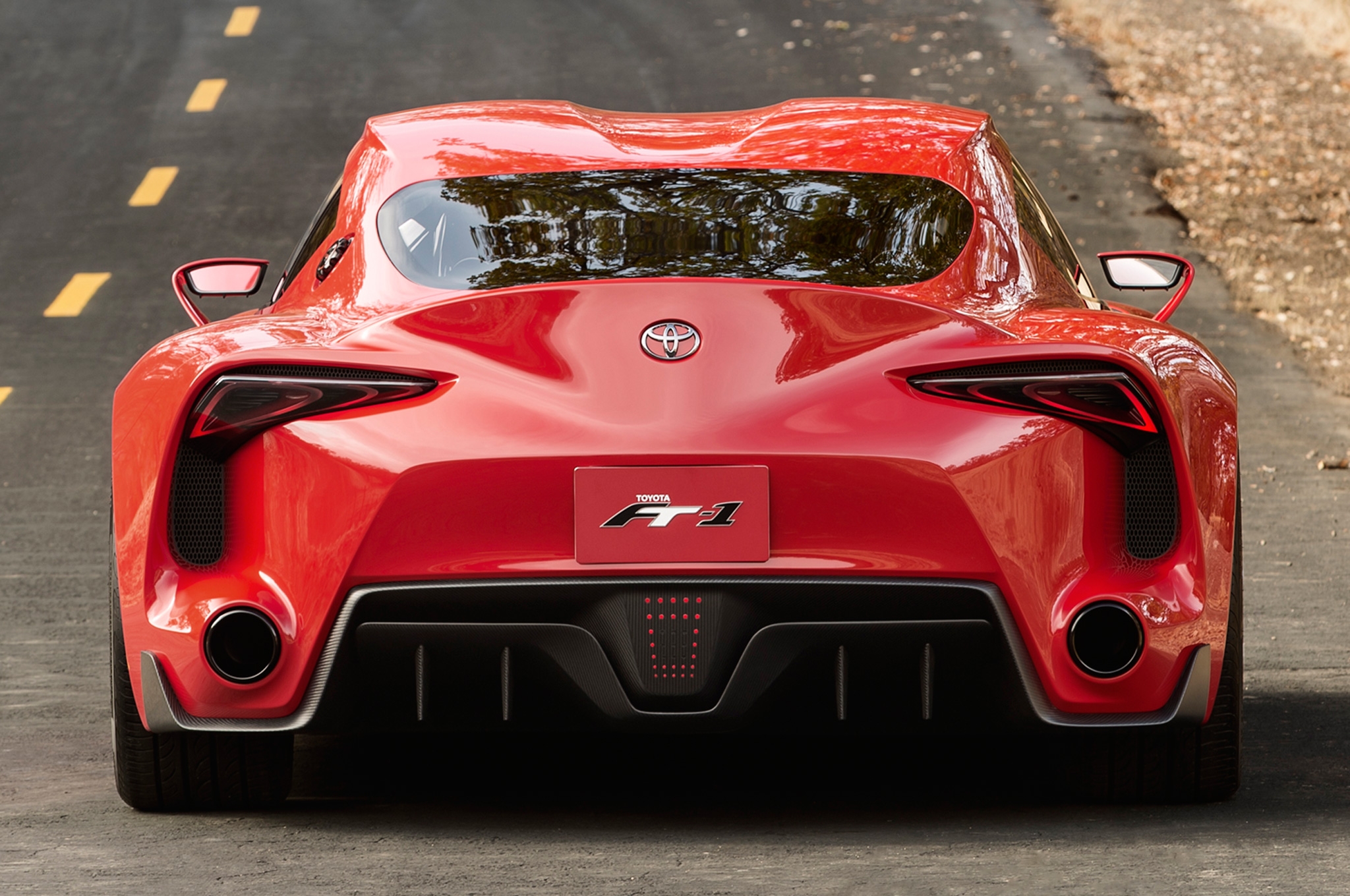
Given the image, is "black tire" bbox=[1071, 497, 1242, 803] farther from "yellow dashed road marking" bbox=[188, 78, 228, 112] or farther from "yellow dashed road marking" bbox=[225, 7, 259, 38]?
"yellow dashed road marking" bbox=[225, 7, 259, 38]

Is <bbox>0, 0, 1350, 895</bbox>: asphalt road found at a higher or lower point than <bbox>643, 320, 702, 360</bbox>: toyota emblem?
lower

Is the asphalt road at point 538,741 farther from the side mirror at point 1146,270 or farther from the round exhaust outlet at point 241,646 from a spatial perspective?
the side mirror at point 1146,270

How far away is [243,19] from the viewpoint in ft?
70.4

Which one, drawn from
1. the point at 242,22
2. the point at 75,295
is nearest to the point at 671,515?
the point at 75,295

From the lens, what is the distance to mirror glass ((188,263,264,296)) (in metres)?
5.08

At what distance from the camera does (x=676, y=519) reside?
11.4 ft

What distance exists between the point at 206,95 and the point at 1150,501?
16087mm

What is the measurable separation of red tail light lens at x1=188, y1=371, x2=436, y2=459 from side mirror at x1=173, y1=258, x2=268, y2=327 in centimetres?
149

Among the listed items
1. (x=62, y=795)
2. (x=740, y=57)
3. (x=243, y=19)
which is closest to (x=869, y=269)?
(x=62, y=795)

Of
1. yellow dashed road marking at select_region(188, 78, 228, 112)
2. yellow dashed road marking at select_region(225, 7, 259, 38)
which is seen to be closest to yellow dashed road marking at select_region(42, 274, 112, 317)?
yellow dashed road marking at select_region(188, 78, 228, 112)

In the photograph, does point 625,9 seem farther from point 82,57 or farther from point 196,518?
point 196,518

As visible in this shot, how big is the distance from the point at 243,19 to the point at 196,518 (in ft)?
62.0

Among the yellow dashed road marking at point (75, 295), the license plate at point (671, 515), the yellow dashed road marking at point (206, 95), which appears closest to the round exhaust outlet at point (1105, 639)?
the license plate at point (671, 515)

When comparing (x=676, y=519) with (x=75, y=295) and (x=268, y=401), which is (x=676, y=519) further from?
(x=75, y=295)
